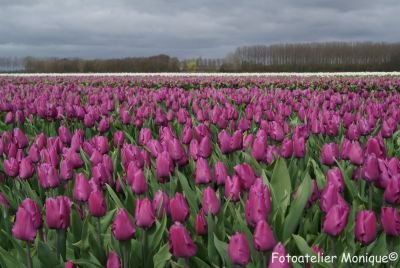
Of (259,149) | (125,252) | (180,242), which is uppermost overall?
(259,149)

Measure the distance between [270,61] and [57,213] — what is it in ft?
221

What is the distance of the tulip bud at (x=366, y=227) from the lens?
1.84 metres

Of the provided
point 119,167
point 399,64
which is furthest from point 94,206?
point 399,64

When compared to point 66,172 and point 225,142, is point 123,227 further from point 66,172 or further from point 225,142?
point 225,142

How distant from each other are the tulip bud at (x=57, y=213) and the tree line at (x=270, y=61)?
5977cm

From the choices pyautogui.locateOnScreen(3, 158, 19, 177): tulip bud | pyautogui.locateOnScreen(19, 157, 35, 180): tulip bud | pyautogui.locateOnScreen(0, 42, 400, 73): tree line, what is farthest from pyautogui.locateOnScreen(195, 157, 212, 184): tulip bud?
pyautogui.locateOnScreen(0, 42, 400, 73): tree line

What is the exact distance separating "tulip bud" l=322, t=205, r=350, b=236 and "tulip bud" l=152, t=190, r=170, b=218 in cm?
73

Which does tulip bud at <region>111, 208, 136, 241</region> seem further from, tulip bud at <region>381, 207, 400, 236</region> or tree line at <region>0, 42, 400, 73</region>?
tree line at <region>0, 42, 400, 73</region>

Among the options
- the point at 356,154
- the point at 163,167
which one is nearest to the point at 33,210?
the point at 163,167

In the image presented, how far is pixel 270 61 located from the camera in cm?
6794

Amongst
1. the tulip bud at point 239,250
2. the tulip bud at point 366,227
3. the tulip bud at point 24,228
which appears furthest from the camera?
the tulip bud at point 24,228

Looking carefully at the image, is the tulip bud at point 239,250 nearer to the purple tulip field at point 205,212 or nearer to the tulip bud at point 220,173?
the purple tulip field at point 205,212

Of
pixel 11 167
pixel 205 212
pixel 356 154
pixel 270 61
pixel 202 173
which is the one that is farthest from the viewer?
pixel 270 61

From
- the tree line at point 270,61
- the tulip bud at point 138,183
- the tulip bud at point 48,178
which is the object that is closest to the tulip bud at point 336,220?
the tulip bud at point 138,183
